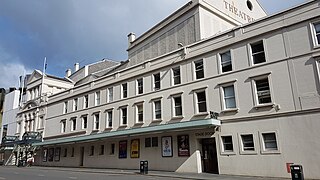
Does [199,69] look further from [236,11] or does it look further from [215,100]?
[236,11]

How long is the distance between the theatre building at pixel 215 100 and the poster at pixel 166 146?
0.08 m

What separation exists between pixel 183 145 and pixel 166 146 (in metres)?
1.76

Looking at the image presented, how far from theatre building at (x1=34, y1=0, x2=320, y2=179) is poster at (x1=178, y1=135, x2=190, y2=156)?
78 millimetres

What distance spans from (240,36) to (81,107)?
70.2ft

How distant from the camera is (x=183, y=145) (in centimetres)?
2122

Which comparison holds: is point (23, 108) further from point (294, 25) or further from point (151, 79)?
point (294, 25)

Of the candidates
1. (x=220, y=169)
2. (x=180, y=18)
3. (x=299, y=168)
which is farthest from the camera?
(x=180, y=18)

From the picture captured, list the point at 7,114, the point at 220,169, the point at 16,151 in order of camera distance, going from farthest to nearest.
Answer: the point at 7,114
the point at 16,151
the point at 220,169

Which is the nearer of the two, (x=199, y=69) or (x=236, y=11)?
(x=199, y=69)

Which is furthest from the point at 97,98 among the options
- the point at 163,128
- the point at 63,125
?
the point at 163,128

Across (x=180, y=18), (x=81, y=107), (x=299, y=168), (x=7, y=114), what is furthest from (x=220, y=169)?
(x=7, y=114)

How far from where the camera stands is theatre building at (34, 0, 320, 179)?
653 inches

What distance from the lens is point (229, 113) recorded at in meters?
19.2

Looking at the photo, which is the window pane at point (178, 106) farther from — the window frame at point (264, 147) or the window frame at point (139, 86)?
the window frame at point (264, 147)
